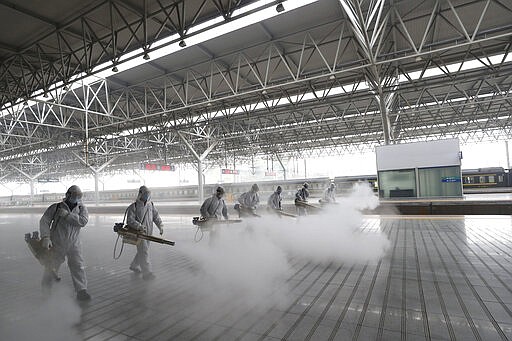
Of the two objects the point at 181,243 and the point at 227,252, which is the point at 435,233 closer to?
the point at 227,252

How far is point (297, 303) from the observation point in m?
3.33

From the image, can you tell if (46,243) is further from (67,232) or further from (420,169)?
(420,169)

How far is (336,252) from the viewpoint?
5.70m

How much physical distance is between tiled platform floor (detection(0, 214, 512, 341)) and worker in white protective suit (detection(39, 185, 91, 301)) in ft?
1.03

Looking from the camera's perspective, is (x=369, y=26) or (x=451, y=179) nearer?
(x=369, y=26)

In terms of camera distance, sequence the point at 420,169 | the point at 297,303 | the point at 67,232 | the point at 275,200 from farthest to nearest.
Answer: the point at 420,169, the point at 275,200, the point at 67,232, the point at 297,303

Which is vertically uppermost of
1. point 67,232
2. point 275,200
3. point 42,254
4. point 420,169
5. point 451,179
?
point 420,169

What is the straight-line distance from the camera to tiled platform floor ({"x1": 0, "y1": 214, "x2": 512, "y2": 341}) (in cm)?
271

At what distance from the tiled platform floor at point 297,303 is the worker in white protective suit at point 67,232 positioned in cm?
31

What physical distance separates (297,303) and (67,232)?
2.98 m

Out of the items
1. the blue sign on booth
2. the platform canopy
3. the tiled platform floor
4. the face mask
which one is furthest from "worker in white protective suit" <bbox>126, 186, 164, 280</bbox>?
the blue sign on booth

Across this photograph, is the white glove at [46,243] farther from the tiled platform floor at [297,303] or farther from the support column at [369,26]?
the support column at [369,26]

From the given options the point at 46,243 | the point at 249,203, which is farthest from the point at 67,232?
the point at 249,203

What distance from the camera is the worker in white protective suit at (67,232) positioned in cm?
357
